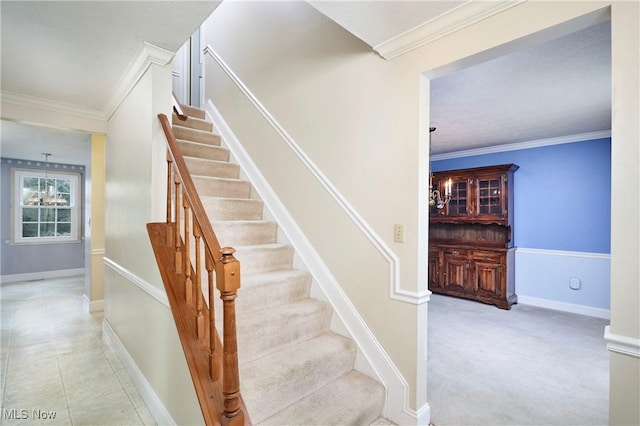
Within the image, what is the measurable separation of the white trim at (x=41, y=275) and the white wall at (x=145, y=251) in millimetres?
5179

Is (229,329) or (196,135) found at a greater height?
(196,135)

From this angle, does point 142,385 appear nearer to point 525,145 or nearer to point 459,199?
point 459,199

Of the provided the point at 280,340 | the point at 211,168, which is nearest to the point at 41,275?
the point at 211,168

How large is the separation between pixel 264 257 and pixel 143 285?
869 millimetres

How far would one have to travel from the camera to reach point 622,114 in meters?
1.14

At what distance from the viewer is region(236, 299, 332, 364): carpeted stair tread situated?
1810 millimetres

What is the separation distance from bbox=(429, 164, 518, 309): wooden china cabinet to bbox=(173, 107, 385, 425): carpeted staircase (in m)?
3.33

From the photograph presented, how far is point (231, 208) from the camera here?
2.74 meters

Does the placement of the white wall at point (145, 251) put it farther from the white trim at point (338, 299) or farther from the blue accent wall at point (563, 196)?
the blue accent wall at point (563, 196)

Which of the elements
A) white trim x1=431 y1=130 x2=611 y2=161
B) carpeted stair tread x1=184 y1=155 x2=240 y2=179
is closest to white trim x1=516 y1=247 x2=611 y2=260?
white trim x1=431 y1=130 x2=611 y2=161

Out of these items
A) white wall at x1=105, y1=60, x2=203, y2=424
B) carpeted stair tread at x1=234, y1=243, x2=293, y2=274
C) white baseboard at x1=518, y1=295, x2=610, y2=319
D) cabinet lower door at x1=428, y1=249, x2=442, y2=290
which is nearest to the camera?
white wall at x1=105, y1=60, x2=203, y2=424

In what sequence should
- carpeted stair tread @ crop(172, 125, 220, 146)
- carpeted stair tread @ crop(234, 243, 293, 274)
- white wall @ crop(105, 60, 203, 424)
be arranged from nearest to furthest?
white wall @ crop(105, 60, 203, 424), carpeted stair tread @ crop(234, 243, 293, 274), carpeted stair tread @ crop(172, 125, 220, 146)

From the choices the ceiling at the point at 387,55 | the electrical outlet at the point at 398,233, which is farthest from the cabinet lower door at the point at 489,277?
the electrical outlet at the point at 398,233

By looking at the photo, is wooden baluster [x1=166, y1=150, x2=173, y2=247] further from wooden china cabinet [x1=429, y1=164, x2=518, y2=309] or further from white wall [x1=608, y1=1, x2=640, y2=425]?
wooden china cabinet [x1=429, y1=164, x2=518, y2=309]
